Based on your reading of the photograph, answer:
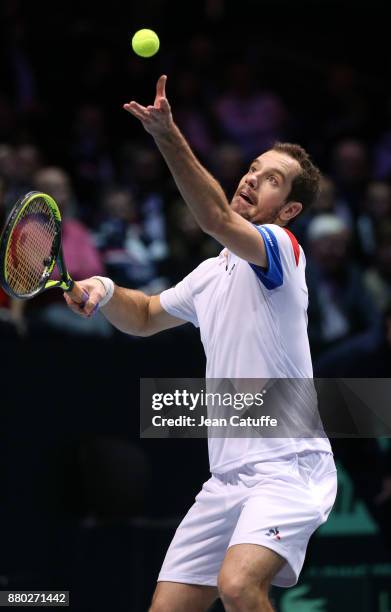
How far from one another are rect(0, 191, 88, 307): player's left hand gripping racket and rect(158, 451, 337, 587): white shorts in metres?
1.09

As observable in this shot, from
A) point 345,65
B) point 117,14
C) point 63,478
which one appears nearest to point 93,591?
point 63,478

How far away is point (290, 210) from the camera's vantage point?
539 cm

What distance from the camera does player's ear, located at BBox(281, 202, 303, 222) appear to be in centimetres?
537

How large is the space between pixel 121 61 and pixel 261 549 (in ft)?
24.4

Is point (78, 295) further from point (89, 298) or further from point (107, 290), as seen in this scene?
point (107, 290)

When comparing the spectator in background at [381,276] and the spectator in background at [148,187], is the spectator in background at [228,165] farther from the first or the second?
the spectator in background at [381,276]

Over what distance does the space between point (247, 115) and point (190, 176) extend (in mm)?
7037

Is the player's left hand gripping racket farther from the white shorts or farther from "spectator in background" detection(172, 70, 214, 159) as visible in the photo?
"spectator in background" detection(172, 70, 214, 159)

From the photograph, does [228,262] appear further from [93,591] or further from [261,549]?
[93,591]

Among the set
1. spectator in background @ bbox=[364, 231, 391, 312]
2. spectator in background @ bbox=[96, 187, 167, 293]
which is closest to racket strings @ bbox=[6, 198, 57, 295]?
spectator in background @ bbox=[96, 187, 167, 293]

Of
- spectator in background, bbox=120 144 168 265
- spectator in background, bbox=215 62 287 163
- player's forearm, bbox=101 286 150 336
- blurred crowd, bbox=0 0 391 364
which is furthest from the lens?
spectator in background, bbox=215 62 287 163

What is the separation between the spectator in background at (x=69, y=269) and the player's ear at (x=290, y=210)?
8.86 feet

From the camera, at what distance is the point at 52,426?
297 inches

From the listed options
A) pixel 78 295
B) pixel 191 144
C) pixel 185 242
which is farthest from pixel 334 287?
pixel 78 295
